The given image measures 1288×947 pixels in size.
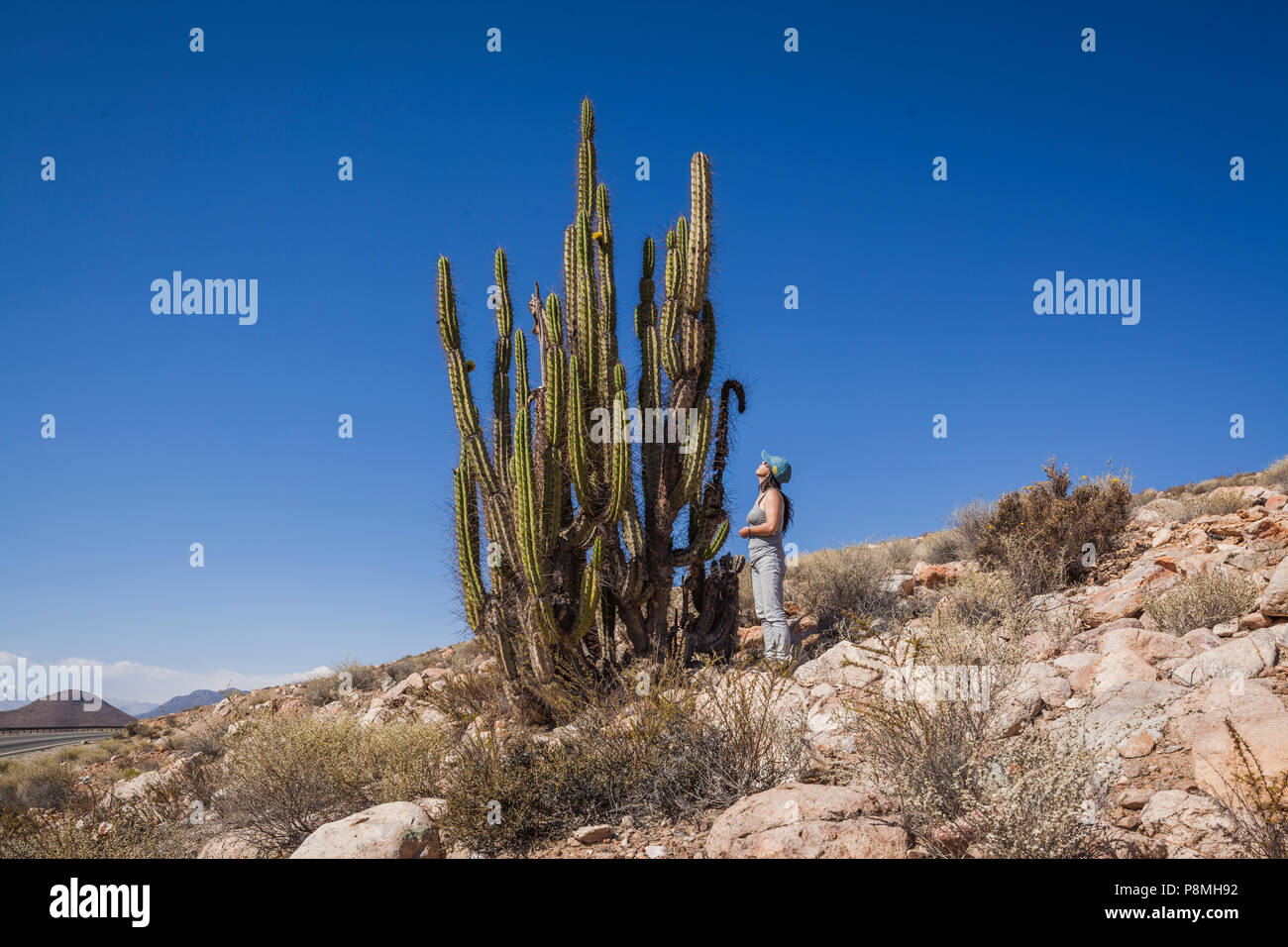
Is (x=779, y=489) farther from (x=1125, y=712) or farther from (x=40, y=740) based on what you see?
(x=40, y=740)

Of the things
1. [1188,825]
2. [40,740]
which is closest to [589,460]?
[1188,825]

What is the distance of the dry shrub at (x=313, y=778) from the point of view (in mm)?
5266

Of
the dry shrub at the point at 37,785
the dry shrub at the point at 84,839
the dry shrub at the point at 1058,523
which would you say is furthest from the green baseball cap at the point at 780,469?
the dry shrub at the point at 37,785

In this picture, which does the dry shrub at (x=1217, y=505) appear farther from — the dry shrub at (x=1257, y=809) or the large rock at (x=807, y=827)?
the large rock at (x=807, y=827)

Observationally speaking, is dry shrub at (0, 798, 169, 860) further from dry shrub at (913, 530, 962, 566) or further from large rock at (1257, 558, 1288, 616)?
dry shrub at (913, 530, 962, 566)

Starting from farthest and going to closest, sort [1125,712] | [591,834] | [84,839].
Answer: [84,839] < [1125,712] < [591,834]

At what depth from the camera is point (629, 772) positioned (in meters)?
4.66

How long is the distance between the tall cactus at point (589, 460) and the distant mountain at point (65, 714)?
14245mm

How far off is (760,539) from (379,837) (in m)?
4.95

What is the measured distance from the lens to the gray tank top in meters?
7.92
